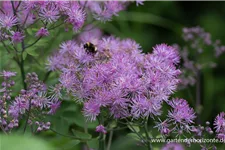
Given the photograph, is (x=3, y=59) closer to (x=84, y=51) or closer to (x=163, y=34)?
(x=84, y=51)

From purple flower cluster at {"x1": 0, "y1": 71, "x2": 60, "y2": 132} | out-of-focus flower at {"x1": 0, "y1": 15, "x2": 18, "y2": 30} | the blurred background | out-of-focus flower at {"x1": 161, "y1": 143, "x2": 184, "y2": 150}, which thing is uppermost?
the blurred background

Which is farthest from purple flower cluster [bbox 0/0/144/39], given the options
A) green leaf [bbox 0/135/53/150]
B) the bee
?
green leaf [bbox 0/135/53/150]

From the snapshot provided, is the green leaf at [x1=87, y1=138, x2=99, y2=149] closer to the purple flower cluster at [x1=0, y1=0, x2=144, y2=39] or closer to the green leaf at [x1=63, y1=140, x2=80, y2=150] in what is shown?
the green leaf at [x1=63, y1=140, x2=80, y2=150]

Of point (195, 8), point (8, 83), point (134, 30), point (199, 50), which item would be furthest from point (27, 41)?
point (195, 8)

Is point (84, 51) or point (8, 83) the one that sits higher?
point (84, 51)

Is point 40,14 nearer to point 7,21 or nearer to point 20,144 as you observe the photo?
point 7,21

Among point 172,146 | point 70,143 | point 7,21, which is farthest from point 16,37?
point 172,146

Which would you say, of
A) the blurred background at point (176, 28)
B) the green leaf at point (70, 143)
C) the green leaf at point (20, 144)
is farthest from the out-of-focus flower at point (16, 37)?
the green leaf at point (20, 144)

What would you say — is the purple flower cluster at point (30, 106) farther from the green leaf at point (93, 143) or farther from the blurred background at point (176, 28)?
the blurred background at point (176, 28)
